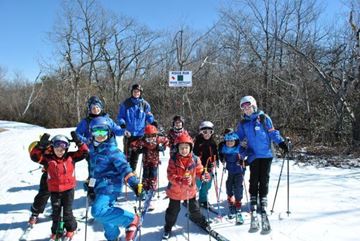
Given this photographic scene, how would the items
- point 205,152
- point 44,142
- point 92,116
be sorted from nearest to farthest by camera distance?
point 44,142 < point 92,116 < point 205,152

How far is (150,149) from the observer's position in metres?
5.86

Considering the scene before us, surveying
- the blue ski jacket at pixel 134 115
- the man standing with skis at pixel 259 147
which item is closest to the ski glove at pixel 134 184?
the man standing with skis at pixel 259 147

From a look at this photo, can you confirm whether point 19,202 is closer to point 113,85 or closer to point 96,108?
point 96,108

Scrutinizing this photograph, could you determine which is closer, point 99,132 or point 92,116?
point 99,132

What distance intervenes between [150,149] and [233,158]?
1455 mm

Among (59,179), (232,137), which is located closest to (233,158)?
(232,137)

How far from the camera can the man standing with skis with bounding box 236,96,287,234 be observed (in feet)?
16.3

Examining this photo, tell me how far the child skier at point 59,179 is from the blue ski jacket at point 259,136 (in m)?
2.53

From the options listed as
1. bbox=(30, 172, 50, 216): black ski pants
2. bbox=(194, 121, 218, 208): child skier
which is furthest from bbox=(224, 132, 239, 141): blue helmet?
bbox=(30, 172, 50, 216): black ski pants

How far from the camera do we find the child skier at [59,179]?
4.36m

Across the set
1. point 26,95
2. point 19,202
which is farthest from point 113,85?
point 19,202

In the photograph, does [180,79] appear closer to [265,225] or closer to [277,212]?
[277,212]

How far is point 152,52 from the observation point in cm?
2914

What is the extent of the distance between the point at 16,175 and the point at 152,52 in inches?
871
